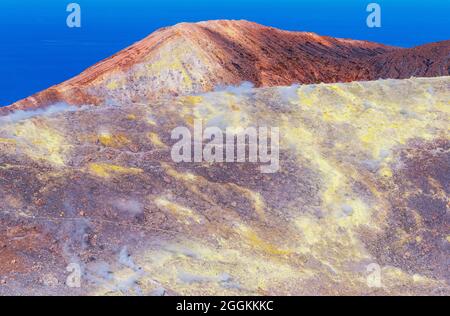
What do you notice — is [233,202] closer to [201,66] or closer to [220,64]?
[201,66]

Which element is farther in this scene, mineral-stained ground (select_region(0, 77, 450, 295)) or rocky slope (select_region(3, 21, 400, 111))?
rocky slope (select_region(3, 21, 400, 111))

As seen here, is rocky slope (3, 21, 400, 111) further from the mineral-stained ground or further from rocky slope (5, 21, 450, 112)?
the mineral-stained ground

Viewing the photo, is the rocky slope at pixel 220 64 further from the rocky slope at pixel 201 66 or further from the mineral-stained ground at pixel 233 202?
the mineral-stained ground at pixel 233 202

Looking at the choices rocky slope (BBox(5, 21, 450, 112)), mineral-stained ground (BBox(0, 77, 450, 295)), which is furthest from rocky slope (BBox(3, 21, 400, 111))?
mineral-stained ground (BBox(0, 77, 450, 295))

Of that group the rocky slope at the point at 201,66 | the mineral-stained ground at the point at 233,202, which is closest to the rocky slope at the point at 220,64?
the rocky slope at the point at 201,66

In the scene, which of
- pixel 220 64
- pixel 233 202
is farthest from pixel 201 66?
pixel 233 202

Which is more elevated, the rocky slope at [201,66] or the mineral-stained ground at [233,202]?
the rocky slope at [201,66]

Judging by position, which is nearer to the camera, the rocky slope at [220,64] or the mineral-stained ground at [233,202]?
the mineral-stained ground at [233,202]

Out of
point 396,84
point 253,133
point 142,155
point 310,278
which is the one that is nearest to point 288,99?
point 253,133
